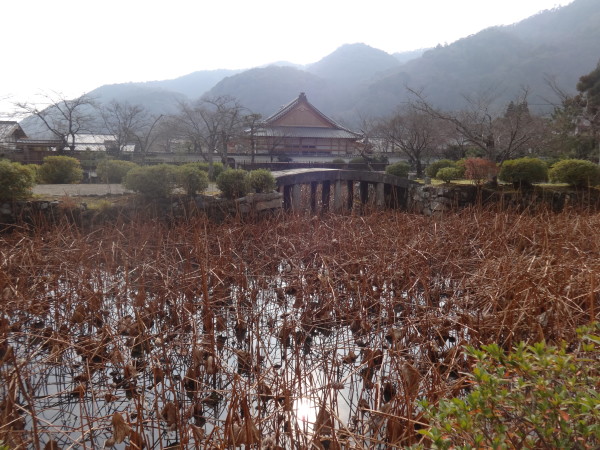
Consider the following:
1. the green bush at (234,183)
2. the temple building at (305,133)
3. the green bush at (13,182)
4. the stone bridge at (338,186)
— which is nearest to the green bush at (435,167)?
the stone bridge at (338,186)

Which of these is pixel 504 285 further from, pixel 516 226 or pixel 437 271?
pixel 516 226

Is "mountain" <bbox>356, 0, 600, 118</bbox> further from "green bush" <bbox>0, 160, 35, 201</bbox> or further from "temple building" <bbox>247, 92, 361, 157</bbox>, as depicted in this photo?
"green bush" <bbox>0, 160, 35, 201</bbox>

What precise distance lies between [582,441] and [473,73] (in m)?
64.1

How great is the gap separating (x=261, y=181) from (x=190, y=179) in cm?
147

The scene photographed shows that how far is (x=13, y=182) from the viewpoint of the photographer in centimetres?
738

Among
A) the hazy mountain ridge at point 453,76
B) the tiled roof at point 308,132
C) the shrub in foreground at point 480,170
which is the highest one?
the hazy mountain ridge at point 453,76

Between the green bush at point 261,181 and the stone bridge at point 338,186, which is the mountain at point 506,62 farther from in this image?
the green bush at point 261,181

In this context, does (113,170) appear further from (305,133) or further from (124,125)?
(305,133)

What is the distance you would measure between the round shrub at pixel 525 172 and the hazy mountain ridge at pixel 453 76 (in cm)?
3887

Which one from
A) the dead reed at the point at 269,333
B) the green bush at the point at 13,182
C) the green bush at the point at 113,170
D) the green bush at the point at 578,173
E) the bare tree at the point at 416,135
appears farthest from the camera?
the bare tree at the point at 416,135

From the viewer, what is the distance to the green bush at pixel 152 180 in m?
7.64

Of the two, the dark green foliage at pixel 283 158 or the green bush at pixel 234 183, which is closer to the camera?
the green bush at pixel 234 183

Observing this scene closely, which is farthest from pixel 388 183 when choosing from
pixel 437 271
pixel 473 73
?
pixel 473 73

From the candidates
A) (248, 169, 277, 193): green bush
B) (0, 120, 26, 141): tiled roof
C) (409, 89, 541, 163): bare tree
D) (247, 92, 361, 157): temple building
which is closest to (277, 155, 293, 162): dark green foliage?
(247, 92, 361, 157): temple building
